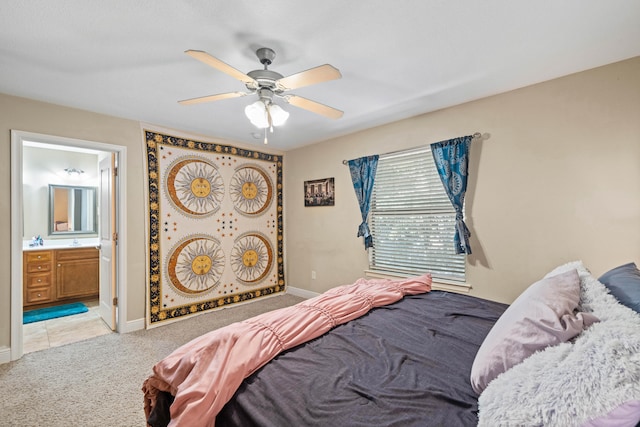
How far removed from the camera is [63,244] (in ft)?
14.6

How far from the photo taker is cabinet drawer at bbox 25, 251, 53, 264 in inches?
156

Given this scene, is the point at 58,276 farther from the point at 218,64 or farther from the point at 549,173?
the point at 549,173

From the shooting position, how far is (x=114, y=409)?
1.94 m

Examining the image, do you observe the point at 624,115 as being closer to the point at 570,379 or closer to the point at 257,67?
the point at 570,379

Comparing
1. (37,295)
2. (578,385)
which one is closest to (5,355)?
(37,295)

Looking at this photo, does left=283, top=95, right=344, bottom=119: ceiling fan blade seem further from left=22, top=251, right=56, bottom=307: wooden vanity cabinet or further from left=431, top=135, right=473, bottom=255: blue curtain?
left=22, top=251, right=56, bottom=307: wooden vanity cabinet

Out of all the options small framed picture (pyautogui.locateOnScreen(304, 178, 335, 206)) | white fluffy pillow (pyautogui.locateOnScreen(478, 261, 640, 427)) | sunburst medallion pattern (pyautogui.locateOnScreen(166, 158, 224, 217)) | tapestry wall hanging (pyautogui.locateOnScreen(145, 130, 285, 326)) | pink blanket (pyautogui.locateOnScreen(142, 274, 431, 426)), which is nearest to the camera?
white fluffy pillow (pyautogui.locateOnScreen(478, 261, 640, 427))

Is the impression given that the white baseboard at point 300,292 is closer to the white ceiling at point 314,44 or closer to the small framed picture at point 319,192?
Result: the small framed picture at point 319,192

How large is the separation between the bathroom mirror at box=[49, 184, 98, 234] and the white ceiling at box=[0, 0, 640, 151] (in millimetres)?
2648

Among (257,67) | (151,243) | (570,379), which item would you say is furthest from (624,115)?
(151,243)

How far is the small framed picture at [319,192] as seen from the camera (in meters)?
4.11

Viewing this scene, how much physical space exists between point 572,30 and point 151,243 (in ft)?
13.9

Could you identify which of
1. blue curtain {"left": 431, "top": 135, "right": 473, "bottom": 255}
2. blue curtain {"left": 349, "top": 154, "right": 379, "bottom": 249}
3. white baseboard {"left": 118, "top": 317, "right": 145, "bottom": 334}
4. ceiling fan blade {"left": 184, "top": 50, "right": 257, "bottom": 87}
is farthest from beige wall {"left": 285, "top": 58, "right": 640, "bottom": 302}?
white baseboard {"left": 118, "top": 317, "right": 145, "bottom": 334}

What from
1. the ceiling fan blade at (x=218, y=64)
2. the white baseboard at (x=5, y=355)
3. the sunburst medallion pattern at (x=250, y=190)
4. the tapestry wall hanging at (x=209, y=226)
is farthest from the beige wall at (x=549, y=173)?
the white baseboard at (x=5, y=355)
